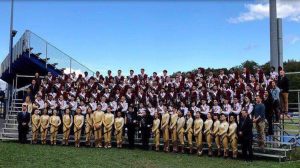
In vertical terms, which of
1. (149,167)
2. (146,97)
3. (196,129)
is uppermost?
(146,97)

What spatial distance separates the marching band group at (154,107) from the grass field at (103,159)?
1.20 metres

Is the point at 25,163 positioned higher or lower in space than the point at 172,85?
lower

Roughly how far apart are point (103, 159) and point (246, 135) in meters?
5.22

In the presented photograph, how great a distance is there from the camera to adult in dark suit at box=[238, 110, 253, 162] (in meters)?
15.6

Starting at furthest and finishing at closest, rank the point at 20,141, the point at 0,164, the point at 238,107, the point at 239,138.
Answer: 1. the point at 20,141
2. the point at 238,107
3. the point at 239,138
4. the point at 0,164

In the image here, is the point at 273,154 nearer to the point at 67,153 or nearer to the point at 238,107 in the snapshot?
the point at 238,107

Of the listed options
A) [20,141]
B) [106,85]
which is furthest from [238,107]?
[20,141]

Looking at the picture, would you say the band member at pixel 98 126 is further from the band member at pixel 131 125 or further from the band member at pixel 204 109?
the band member at pixel 204 109

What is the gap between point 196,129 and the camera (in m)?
17.3

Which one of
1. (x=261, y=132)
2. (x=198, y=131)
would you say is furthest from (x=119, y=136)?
(x=261, y=132)

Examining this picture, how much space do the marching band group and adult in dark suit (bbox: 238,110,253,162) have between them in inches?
4.6

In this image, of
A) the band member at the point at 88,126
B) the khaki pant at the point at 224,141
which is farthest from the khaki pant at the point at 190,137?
the band member at the point at 88,126

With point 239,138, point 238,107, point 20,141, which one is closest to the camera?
point 239,138

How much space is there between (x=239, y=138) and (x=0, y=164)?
8.38 metres
